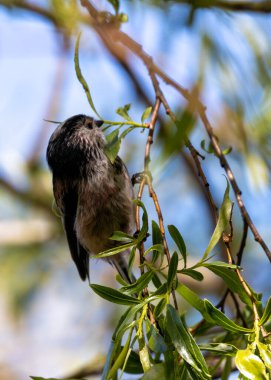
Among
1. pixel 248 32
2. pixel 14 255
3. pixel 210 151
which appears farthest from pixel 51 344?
pixel 248 32

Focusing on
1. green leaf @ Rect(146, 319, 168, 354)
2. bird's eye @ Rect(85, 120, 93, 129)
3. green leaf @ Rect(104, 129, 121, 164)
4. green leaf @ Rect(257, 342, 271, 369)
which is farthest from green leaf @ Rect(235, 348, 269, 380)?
bird's eye @ Rect(85, 120, 93, 129)

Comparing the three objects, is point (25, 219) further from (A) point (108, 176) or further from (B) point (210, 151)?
(B) point (210, 151)

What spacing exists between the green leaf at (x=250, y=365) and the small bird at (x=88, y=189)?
121 centimetres

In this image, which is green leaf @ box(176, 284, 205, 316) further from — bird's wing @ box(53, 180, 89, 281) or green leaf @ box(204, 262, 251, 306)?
bird's wing @ box(53, 180, 89, 281)

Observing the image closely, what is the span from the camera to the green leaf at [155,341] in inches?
37.4

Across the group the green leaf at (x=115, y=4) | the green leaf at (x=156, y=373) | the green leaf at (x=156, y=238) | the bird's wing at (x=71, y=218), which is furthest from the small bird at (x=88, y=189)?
the green leaf at (x=156, y=373)

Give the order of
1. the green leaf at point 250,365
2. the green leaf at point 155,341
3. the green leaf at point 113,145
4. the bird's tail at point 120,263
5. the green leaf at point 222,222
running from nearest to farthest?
the green leaf at point 250,365, the green leaf at point 155,341, the green leaf at point 222,222, the green leaf at point 113,145, the bird's tail at point 120,263

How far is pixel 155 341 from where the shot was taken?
0.96 meters

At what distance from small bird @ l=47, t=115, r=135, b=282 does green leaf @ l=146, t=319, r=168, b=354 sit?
1.09 metres

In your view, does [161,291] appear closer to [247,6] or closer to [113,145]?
[113,145]

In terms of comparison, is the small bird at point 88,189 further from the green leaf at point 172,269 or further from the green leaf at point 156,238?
the green leaf at point 172,269

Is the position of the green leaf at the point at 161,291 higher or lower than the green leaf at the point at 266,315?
higher

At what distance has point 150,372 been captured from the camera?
910 mm

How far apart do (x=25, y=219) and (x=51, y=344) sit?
0.97m
